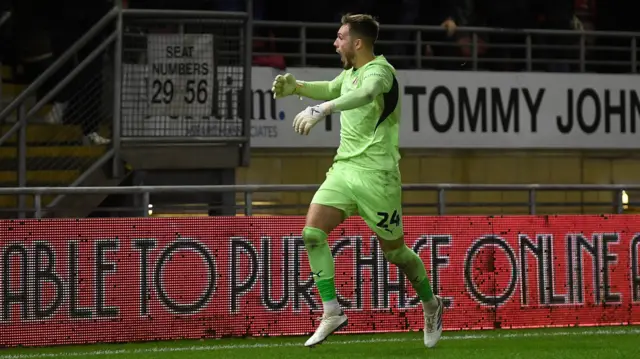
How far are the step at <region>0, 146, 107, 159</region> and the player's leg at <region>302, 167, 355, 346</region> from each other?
17.9ft

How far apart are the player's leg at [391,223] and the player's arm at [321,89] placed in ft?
2.28

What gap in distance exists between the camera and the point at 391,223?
34.6 feet

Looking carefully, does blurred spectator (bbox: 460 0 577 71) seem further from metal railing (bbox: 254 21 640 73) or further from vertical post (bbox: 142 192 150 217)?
vertical post (bbox: 142 192 150 217)

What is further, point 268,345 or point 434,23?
point 434,23

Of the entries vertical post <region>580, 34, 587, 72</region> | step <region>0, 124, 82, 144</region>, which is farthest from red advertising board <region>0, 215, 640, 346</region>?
vertical post <region>580, 34, 587, 72</region>

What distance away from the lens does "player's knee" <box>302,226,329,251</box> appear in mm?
10344

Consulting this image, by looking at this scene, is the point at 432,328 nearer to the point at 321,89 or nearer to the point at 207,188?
the point at 321,89

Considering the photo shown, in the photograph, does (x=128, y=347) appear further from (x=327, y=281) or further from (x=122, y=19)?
(x=122, y=19)

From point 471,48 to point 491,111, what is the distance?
96 cm

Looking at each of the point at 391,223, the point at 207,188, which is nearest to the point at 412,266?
the point at 391,223

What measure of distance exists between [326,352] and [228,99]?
5454 millimetres

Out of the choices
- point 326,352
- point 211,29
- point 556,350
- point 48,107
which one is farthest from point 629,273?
point 48,107

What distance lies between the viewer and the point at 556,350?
35.3ft

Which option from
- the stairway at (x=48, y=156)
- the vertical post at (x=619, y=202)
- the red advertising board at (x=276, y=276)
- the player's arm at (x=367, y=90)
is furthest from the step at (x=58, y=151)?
the player's arm at (x=367, y=90)
